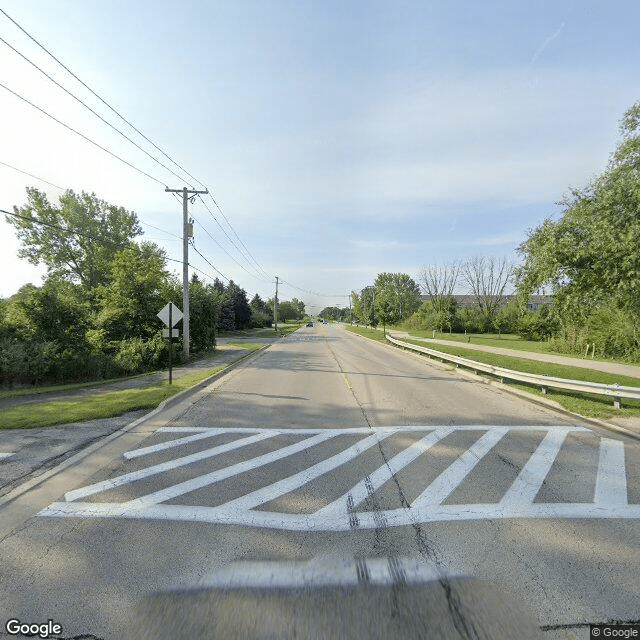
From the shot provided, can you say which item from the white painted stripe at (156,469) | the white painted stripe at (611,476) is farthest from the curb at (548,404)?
the white painted stripe at (156,469)

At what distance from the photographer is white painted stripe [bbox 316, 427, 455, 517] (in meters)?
3.93

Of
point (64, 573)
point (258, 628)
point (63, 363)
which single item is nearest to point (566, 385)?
point (258, 628)

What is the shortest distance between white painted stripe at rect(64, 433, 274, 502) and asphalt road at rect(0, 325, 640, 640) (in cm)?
3

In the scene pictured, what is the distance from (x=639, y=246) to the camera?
33.0ft

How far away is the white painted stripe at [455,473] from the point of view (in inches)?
164

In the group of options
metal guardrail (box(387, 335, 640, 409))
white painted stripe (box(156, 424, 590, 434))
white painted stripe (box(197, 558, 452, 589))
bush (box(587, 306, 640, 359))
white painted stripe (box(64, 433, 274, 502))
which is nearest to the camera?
white painted stripe (box(197, 558, 452, 589))

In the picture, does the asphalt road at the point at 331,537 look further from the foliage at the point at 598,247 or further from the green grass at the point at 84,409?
the foliage at the point at 598,247

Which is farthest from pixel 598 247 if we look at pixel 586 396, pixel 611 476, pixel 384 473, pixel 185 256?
pixel 185 256

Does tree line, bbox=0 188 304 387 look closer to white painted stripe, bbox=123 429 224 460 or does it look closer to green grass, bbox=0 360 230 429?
green grass, bbox=0 360 230 429

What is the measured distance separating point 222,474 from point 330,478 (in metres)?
1.39

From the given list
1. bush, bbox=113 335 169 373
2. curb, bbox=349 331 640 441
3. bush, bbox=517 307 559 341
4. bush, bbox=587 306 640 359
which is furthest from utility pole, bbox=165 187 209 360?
bush, bbox=517 307 559 341

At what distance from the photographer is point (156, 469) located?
5016 mm

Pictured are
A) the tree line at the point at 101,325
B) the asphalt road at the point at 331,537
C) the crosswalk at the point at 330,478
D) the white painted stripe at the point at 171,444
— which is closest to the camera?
the asphalt road at the point at 331,537

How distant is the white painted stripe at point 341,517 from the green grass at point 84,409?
3979mm
